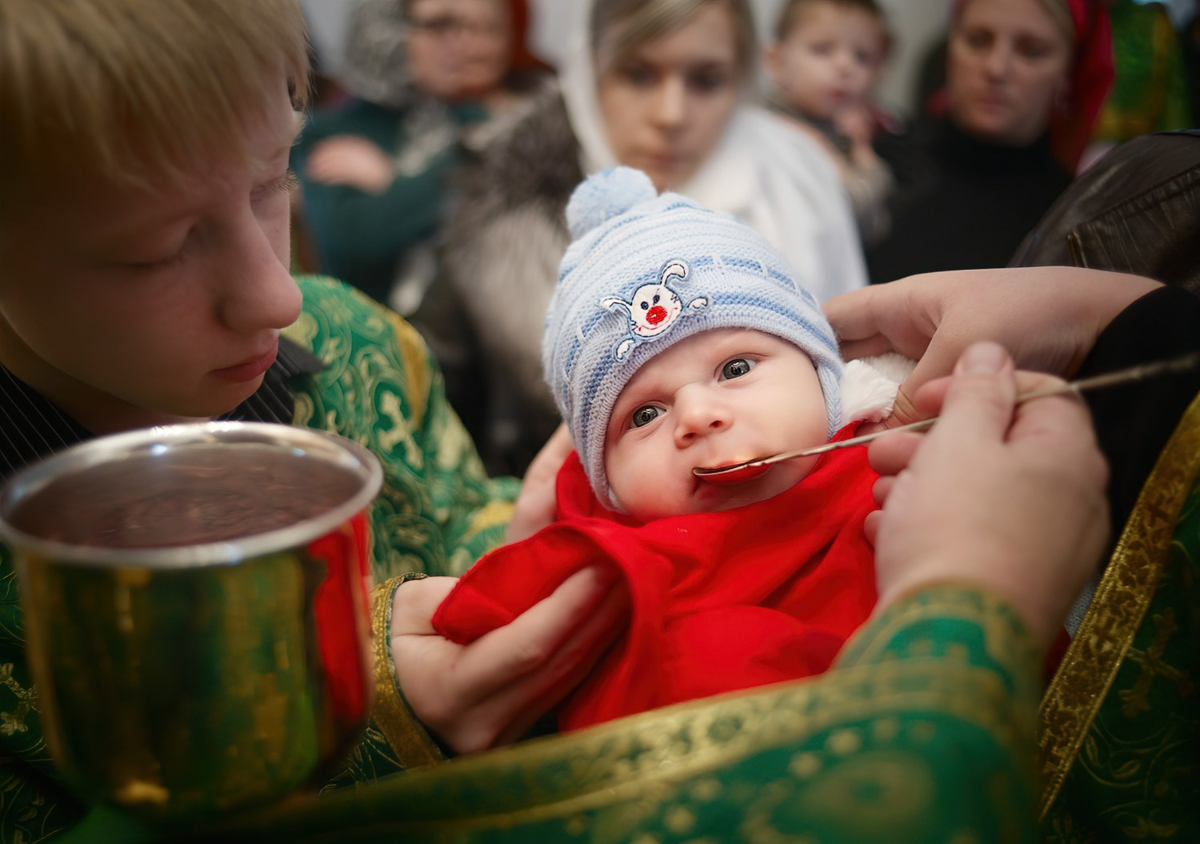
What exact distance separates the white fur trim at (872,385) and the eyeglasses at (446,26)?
7.96ft

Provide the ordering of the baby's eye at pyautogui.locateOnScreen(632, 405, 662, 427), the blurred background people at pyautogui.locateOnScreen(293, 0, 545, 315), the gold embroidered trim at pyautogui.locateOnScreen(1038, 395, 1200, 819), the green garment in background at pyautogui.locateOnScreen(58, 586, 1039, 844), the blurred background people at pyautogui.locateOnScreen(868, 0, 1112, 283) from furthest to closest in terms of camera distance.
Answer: the blurred background people at pyautogui.locateOnScreen(293, 0, 545, 315) < the blurred background people at pyautogui.locateOnScreen(868, 0, 1112, 283) < the baby's eye at pyautogui.locateOnScreen(632, 405, 662, 427) < the gold embroidered trim at pyautogui.locateOnScreen(1038, 395, 1200, 819) < the green garment in background at pyautogui.locateOnScreen(58, 586, 1039, 844)

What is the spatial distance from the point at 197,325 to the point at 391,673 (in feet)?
1.12

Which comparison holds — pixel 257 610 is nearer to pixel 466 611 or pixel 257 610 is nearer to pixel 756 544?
pixel 466 611

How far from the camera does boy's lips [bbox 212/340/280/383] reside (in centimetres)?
84

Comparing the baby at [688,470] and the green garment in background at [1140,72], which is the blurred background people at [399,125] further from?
the baby at [688,470]

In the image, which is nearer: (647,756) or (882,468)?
(647,756)

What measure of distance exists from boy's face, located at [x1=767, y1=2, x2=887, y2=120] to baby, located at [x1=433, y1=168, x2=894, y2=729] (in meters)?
2.04

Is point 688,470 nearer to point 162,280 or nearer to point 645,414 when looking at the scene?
point 645,414

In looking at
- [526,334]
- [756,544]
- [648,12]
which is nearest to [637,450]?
[756,544]

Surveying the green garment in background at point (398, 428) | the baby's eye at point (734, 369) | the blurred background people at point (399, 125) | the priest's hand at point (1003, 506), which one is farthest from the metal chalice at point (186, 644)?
the blurred background people at point (399, 125)

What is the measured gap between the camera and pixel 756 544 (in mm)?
842

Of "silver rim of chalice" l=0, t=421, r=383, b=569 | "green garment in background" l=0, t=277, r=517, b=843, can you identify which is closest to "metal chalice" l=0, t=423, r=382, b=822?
"silver rim of chalice" l=0, t=421, r=383, b=569

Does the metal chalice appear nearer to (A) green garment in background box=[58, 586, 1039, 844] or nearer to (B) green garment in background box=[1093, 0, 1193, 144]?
(A) green garment in background box=[58, 586, 1039, 844]

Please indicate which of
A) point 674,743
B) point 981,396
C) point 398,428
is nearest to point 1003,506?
point 981,396
